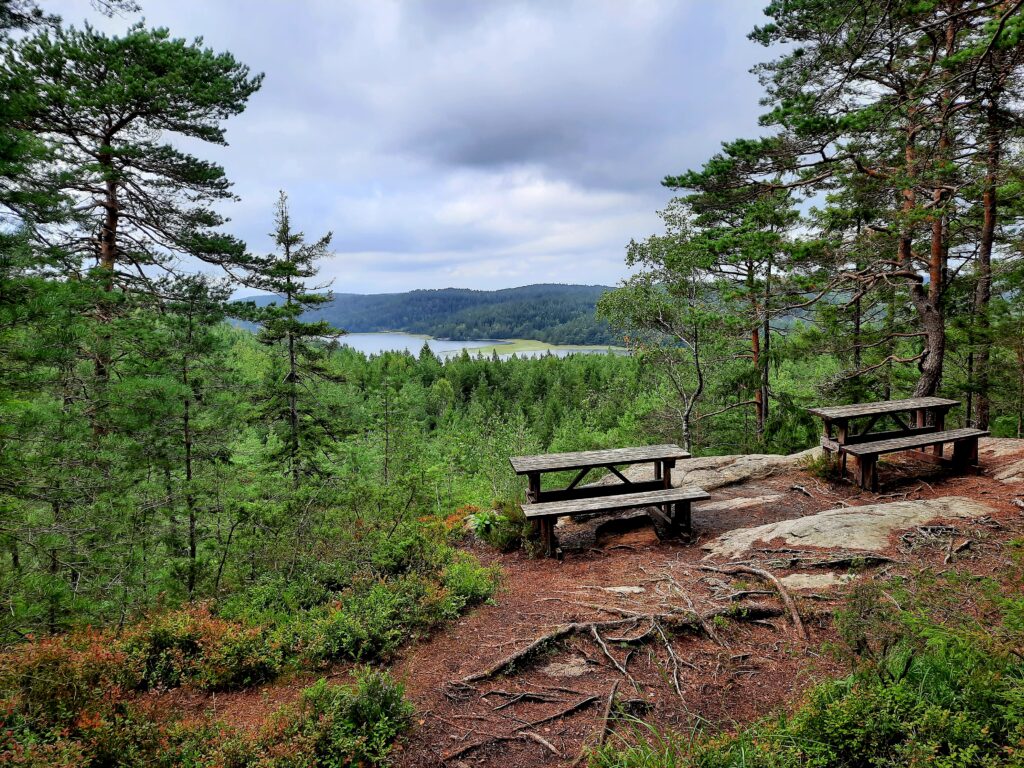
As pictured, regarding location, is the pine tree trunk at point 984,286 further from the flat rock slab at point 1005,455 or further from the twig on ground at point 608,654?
the twig on ground at point 608,654

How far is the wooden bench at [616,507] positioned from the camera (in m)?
6.60

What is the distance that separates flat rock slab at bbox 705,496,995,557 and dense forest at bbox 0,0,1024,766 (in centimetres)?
302

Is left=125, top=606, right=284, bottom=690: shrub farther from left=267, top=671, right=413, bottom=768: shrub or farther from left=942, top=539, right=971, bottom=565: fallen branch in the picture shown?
left=942, top=539, right=971, bottom=565: fallen branch

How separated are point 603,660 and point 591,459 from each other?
326cm

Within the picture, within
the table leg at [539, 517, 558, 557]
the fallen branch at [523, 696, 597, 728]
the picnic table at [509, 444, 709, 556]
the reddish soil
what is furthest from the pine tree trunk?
the fallen branch at [523, 696, 597, 728]

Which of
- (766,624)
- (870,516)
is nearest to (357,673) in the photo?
(766,624)

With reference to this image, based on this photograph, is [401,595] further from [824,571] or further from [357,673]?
[824,571]

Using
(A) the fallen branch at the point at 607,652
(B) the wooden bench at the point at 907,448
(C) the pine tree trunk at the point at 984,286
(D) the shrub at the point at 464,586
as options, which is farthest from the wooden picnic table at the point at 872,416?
(D) the shrub at the point at 464,586

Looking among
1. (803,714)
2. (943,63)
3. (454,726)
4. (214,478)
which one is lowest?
(454,726)

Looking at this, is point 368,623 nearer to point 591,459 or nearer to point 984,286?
point 591,459

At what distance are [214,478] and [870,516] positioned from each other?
334 inches

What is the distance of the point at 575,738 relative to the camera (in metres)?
3.20

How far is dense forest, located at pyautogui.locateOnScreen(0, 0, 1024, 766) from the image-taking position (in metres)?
3.62

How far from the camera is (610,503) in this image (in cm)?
683
